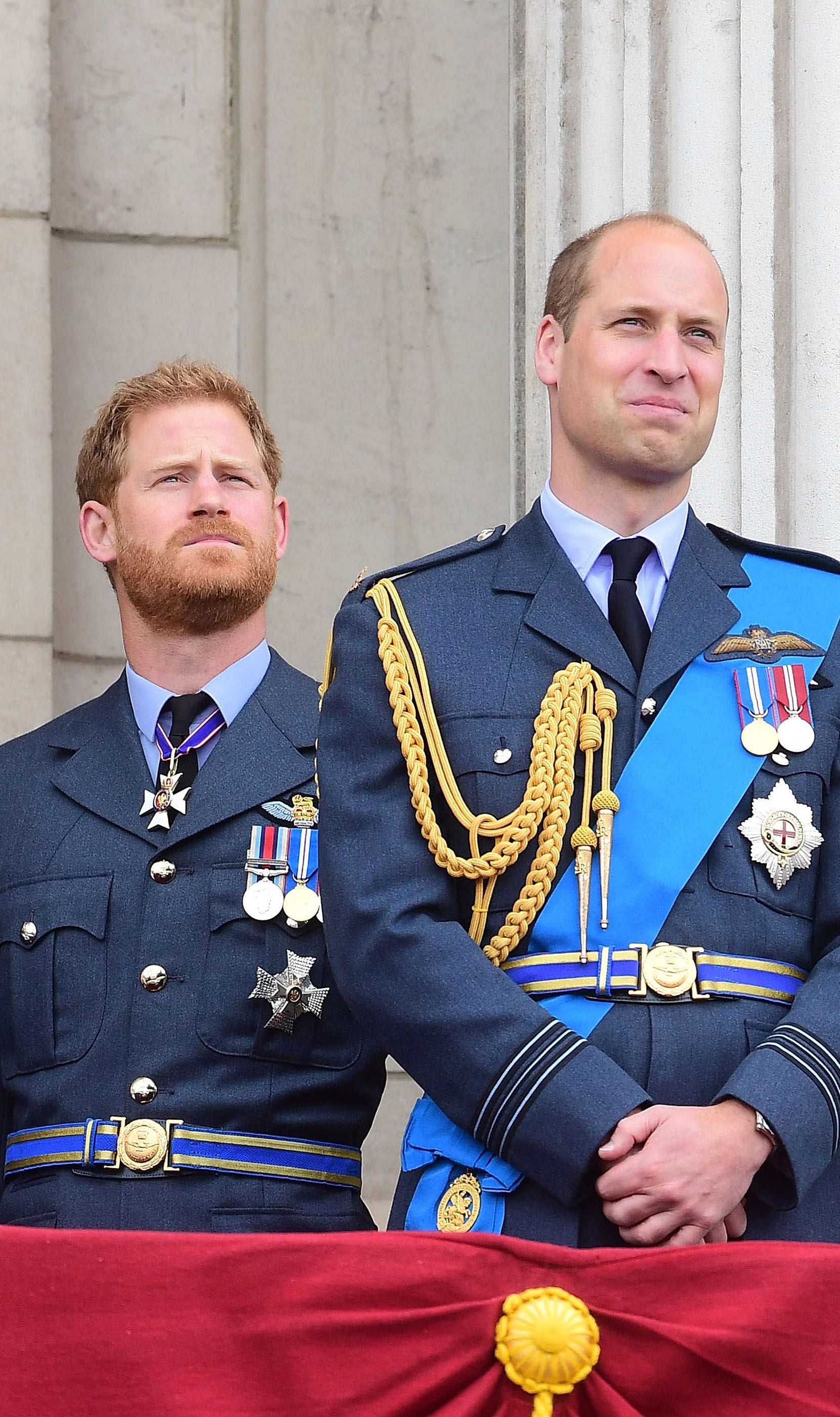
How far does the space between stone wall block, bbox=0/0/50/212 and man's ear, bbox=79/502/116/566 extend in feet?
4.20

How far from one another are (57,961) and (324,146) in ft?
7.91

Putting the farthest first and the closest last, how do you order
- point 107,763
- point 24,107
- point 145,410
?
1. point 24,107
2. point 145,410
3. point 107,763

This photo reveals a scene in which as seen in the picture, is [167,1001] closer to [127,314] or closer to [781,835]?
[781,835]

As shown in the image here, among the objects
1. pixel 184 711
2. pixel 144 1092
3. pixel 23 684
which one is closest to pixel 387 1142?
pixel 23 684

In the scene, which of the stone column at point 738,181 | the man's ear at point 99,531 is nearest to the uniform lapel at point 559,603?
the man's ear at point 99,531

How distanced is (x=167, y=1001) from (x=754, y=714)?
0.99 meters

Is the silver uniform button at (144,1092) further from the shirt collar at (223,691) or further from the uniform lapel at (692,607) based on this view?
the uniform lapel at (692,607)

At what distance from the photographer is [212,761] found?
343 cm

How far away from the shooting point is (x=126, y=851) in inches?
132

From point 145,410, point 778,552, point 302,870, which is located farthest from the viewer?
point 145,410

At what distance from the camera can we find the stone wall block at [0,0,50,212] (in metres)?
4.77

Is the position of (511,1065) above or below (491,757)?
below

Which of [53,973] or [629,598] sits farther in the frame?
[53,973]

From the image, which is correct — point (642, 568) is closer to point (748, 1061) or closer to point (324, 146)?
point (748, 1061)
